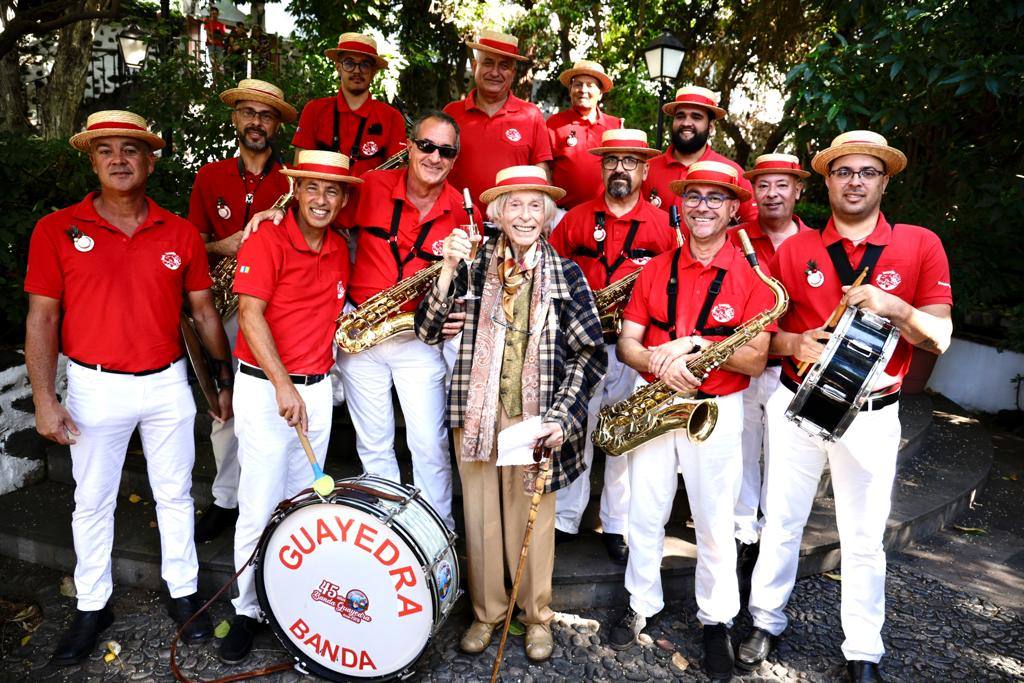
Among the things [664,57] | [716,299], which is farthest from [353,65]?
[664,57]

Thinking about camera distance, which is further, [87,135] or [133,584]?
[133,584]

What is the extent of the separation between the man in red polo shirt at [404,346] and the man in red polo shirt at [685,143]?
5.77ft

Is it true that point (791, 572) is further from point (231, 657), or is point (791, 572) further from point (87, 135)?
point (87, 135)

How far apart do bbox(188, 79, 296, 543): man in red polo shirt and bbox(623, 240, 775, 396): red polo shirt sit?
259 centimetres

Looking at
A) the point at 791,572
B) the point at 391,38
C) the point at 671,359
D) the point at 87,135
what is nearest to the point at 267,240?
the point at 87,135

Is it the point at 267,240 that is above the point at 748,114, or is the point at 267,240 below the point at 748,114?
below

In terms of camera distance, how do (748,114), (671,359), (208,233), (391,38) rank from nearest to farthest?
1. (671,359)
2. (208,233)
3. (391,38)
4. (748,114)

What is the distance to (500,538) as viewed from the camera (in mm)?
4066

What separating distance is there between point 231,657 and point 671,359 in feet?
9.20

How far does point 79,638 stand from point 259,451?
142 cm

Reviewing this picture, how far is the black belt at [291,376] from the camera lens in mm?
3996

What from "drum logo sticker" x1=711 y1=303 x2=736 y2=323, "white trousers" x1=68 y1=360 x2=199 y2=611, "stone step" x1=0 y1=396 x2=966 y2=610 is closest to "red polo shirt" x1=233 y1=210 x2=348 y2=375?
"white trousers" x1=68 y1=360 x2=199 y2=611

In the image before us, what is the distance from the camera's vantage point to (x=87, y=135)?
12.6 feet

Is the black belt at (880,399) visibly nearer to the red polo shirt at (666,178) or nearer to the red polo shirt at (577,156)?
the red polo shirt at (666,178)
